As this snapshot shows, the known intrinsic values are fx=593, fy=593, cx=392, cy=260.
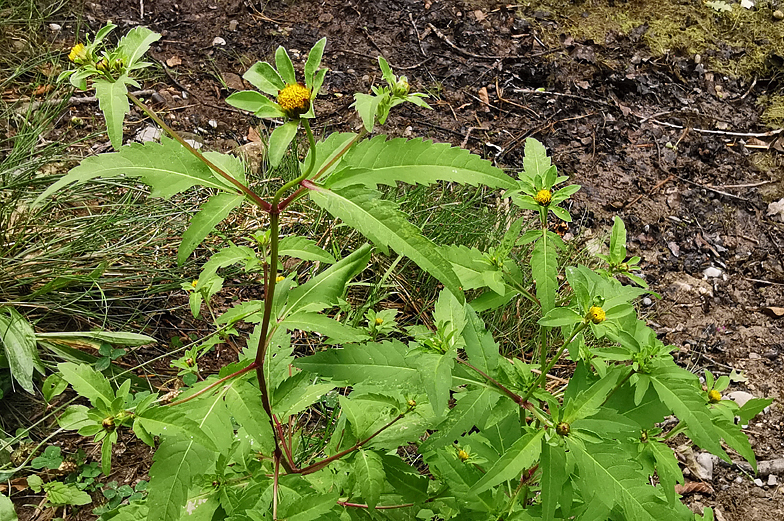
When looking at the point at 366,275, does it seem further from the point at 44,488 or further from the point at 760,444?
the point at 760,444

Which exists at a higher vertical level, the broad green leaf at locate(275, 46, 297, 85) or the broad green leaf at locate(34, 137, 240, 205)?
the broad green leaf at locate(275, 46, 297, 85)

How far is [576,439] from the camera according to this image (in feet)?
4.59

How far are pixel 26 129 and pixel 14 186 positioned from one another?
517 millimetres

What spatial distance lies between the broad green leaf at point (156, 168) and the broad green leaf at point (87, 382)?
1.33 feet

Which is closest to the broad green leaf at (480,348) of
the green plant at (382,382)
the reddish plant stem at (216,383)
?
the green plant at (382,382)

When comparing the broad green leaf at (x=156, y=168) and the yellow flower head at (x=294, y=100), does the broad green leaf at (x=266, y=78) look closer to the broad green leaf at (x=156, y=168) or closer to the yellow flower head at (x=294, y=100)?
the yellow flower head at (x=294, y=100)

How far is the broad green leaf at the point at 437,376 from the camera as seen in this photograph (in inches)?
54.2

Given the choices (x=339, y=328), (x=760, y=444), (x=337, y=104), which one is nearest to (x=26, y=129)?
(x=337, y=104)

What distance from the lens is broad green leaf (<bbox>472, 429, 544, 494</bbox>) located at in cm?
133

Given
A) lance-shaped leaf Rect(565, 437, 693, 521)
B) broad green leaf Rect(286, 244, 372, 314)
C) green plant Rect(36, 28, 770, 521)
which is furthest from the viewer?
broad green leaf Rect(286, 244, 372, 314)

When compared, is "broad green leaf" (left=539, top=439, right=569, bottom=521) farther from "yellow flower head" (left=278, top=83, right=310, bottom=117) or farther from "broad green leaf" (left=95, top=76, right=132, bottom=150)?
"broad green leaf" (left=95, top=76, right=132, bottom=150)

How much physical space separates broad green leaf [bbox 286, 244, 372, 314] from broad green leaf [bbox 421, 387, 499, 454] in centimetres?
42

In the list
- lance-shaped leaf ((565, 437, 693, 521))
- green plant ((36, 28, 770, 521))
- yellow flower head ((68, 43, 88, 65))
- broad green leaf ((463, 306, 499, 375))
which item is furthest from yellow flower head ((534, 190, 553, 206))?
yellow flower head ((68, 43, 88, 65))

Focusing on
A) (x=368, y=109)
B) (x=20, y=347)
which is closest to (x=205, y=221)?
(x=368, y=109)
